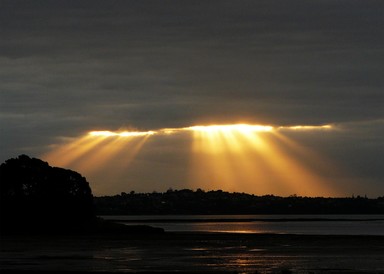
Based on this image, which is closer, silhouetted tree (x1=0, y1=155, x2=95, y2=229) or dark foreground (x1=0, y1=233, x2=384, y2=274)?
dark foreground (x1=0, y1=233, x2=384, y2=274)

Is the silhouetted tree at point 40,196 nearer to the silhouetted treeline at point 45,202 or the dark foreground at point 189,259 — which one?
the silhouetted treeline at point 45,202

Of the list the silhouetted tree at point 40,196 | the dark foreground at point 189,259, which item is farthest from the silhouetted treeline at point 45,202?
the dark foreground at point 189,259

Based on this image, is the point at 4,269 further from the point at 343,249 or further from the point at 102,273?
the point at 343,249

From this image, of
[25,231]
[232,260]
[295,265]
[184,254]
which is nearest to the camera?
[295,265]

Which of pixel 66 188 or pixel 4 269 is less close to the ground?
pixel 66 188

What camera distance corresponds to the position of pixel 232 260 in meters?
77.6

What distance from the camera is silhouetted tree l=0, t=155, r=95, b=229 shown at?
146250 millimetres

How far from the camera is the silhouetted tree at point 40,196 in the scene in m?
146

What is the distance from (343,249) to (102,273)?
125 ft

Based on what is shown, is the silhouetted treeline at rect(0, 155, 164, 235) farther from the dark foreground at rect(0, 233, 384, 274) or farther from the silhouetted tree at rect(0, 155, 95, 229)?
the dark foreground at rect(0, 233, 384, 274)

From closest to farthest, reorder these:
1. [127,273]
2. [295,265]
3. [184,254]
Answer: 1. [127,273]
2. [295,265]
3. [184,254]

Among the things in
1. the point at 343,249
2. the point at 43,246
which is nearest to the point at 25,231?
the point at 43,246

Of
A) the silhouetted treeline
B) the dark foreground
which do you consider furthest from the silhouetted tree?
the dark foreground

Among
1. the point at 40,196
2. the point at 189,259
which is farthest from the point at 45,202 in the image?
the point at 189,259
